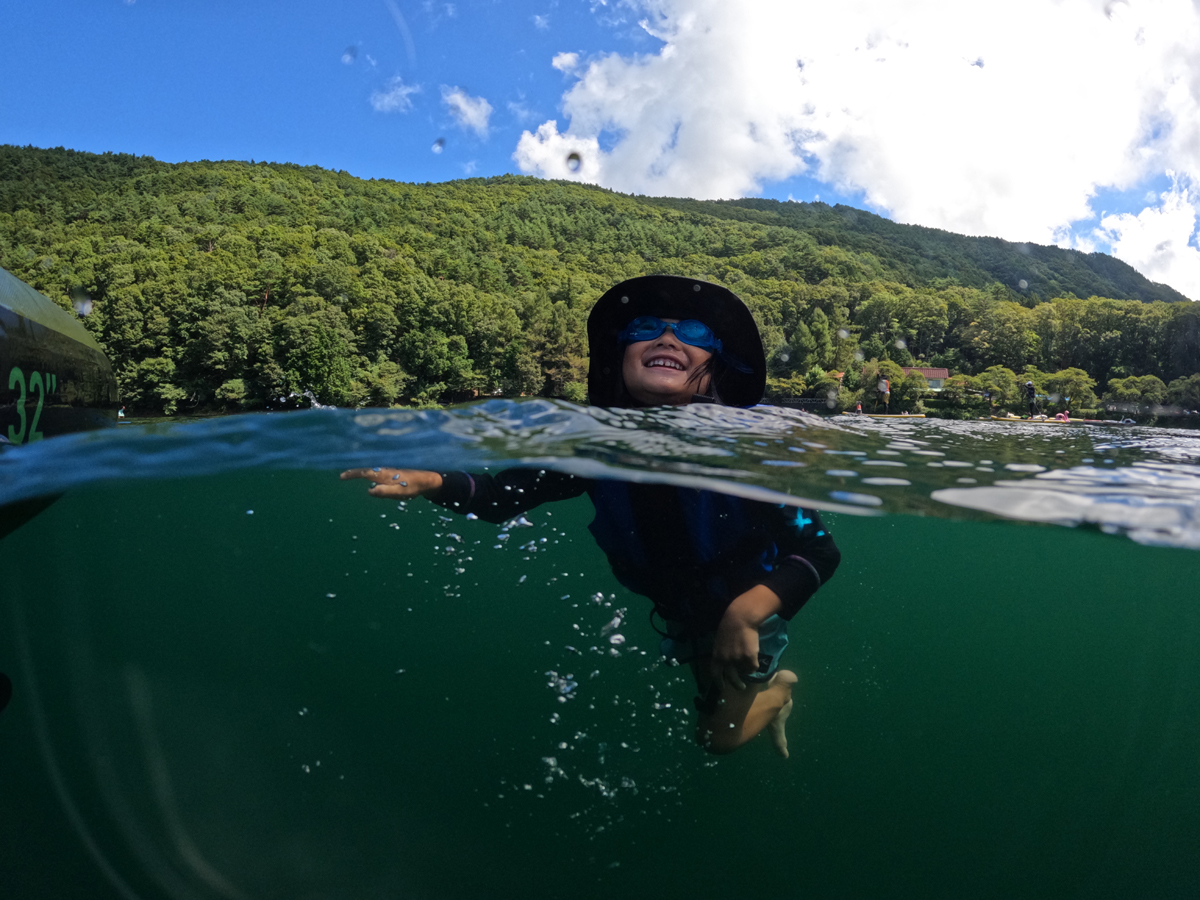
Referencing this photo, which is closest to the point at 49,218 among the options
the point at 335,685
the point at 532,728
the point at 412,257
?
the point at 412,257

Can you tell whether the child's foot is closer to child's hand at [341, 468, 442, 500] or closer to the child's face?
the child's face

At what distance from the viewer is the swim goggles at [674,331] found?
415 centimetres

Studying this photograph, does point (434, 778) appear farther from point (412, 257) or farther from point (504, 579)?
point (412, 257)

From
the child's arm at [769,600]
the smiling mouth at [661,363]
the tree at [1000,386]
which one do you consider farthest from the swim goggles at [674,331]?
the tree at [1000,386]

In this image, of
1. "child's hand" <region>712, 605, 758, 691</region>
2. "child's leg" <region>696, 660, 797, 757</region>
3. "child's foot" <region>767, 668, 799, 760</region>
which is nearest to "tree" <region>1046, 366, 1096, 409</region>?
"child's foot" <region>767, 668, 799, 760</region>

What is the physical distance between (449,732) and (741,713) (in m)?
16.4

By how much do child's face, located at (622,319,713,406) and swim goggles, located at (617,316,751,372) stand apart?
3cm

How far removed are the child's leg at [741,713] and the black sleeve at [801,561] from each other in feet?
2.40

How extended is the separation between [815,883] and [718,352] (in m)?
15.3

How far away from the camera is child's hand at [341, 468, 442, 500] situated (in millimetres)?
3490

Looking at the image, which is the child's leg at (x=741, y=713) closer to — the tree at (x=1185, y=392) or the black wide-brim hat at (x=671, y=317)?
the black wide-brim hat at (x=671, y=317)

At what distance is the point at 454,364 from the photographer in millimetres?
43156

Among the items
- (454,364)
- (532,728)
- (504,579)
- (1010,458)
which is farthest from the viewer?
(454,364)

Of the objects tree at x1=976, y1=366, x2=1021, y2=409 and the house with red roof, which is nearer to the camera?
tree at x1=976, y1=366, x2=1021, y2=409
